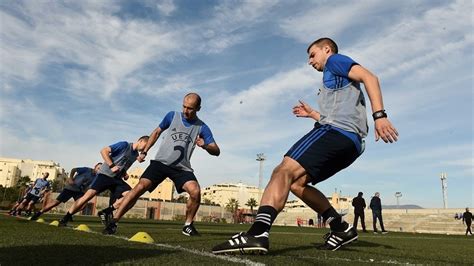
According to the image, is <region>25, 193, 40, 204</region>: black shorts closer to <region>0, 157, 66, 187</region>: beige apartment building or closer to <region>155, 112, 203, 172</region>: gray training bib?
<region>155, 112, 203, 172</region>: gray training bib

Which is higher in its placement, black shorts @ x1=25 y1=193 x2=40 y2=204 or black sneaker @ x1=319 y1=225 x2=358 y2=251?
black shorts @ x1=25 y1=193 x2=40 y2=204

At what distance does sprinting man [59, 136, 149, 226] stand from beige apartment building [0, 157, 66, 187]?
178245 millimetres

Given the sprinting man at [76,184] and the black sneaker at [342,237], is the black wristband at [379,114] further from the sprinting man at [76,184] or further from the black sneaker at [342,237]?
the sprinting man at [76,184]

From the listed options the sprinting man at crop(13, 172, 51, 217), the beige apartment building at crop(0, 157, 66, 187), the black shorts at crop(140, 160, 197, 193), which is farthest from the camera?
the beige apartment building at crop(0, 157, 66, 187)

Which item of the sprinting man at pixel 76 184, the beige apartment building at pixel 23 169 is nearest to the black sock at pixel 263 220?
the sprinting man at pixel 76 184

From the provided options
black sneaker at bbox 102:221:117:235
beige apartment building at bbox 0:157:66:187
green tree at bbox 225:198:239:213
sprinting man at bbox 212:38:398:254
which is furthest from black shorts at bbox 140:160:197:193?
beige apartment building at bbox 0:157:66:187

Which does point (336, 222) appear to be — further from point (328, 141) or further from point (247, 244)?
point (247, 244)

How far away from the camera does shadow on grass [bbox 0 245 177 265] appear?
2.65m

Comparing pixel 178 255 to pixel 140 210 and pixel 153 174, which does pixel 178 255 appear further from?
pixel 140 210

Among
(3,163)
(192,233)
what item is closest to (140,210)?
(192,233)

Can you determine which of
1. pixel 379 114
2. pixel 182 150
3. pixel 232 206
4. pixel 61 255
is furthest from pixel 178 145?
pixel 232 206

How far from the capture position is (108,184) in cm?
855

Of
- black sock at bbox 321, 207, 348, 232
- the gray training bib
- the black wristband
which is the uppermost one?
the gray training bib

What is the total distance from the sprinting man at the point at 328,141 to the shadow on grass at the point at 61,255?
34.6 inches
